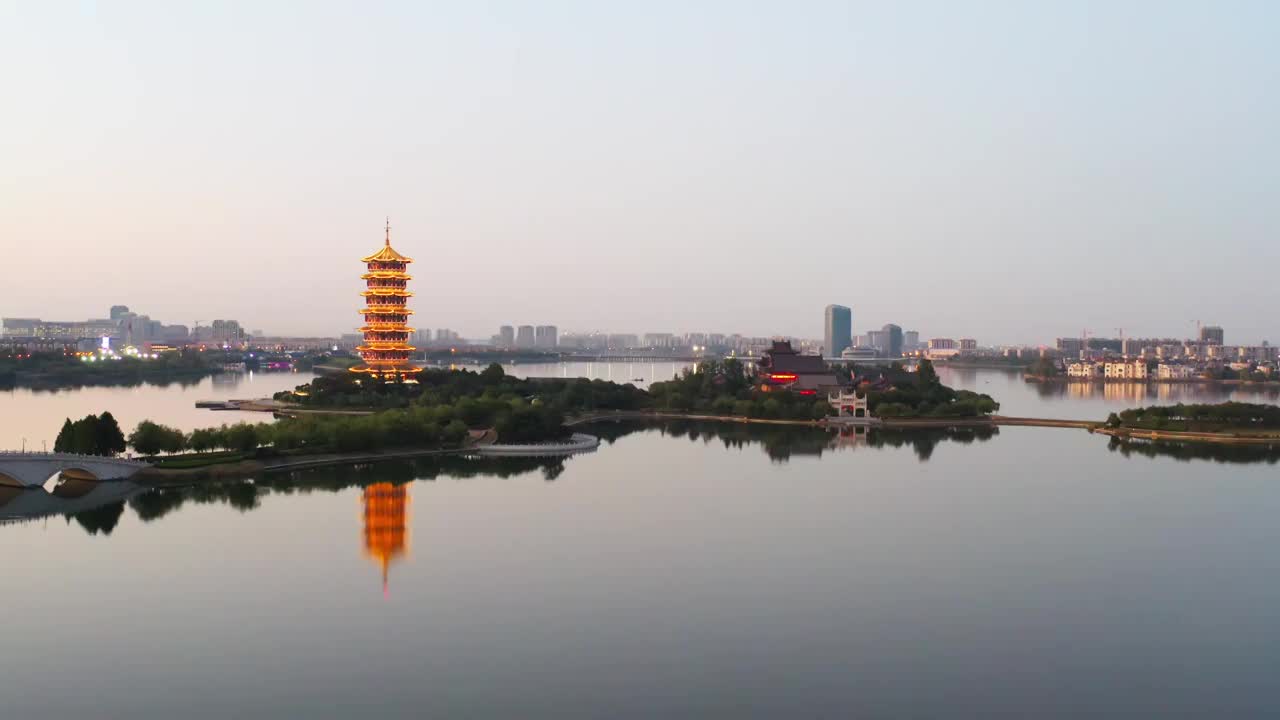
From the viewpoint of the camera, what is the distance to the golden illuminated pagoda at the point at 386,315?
54.0m

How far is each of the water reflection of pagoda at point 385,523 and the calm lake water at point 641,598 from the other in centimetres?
10

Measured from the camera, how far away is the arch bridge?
26562mm

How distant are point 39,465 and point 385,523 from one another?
952 centimetres

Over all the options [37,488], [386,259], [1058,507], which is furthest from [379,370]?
[1058,507]

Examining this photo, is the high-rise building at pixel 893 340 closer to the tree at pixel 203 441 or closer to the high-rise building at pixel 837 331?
the high-rise building at pixel 837 331

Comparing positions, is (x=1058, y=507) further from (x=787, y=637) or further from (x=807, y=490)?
(x=787, y=637)

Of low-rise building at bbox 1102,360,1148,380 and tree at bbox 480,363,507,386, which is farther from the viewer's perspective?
low-rise building at bbox 1102,360,1148,380

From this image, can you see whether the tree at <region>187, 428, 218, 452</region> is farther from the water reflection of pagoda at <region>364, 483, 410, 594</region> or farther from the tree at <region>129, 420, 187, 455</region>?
the water reflection of pagoda at <region>364, 483, 410, 594</region>

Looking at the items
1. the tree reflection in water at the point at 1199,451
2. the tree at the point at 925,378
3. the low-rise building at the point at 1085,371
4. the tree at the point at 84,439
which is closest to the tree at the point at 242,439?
the tree at the point at 84,439

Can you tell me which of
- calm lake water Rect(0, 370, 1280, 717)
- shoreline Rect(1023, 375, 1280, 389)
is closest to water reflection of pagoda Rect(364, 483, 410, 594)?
calm lake water Rect(0, 370, 1280, 717)

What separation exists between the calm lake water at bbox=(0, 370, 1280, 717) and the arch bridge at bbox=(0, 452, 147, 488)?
2.65 feet

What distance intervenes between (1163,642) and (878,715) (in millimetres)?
5205

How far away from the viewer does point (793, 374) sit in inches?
2237

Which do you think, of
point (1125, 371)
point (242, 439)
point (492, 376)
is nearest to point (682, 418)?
point (492, 376)
